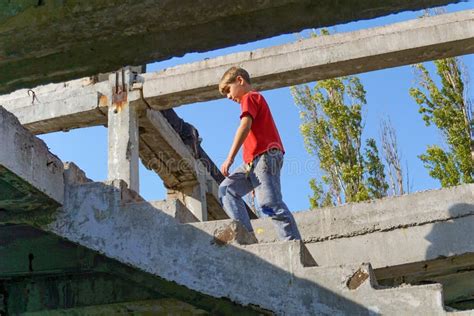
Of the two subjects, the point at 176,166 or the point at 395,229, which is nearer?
the point at 395,229

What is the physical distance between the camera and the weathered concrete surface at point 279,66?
10.2m

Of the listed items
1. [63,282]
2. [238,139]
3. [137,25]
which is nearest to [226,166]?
[238,139]

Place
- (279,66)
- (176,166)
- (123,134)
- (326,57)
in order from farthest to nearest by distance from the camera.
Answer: (176,166) → (123,134) → (279,66) → (326,57)

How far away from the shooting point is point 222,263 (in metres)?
6.04

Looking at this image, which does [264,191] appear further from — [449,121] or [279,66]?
[449,121]

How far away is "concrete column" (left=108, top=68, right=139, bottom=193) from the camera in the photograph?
11.7m

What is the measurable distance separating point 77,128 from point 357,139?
10113mm

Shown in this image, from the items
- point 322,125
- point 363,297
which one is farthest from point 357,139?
point 363,297

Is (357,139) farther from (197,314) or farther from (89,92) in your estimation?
(197,314)

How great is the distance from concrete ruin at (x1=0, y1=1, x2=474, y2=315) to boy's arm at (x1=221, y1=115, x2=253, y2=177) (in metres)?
0.51

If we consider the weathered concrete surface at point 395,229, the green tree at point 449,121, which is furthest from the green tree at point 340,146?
the weathered concrete surface at point 395,229

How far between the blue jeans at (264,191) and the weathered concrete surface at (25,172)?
1474mm

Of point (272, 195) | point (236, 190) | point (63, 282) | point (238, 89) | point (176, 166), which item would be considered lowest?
point (63, 282)

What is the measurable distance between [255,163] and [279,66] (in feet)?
14.8
